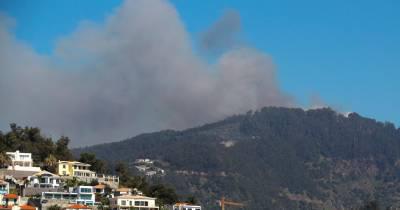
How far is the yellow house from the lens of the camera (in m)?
114

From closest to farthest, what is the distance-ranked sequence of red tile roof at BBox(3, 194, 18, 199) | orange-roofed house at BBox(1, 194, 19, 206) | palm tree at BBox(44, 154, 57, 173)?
orange-roofed house at BBox(1, 194, 19, 206)
red tile roof at BBox(3, 194, 18, 199)
palm tree at BBox(44, 154, 57, 173)

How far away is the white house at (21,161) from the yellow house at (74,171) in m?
3.84

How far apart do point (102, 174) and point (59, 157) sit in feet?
23.3

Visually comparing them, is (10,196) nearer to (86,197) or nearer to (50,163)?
(86,197)

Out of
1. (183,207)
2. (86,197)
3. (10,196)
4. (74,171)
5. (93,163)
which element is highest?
(93,163)

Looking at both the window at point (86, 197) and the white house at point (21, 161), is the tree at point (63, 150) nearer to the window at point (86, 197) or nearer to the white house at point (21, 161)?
the white house at point (21, 161)

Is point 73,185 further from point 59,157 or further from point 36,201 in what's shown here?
point 59,157

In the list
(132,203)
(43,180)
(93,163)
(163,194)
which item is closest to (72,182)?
(43,180)

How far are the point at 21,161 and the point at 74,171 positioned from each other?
6.77 m

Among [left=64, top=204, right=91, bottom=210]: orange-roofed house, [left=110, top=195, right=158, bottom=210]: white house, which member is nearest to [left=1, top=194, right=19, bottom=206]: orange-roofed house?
[left=64, top=204, right=91, bottom=210]: orange-roofed house

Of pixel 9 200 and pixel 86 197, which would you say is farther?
pixel 86 197

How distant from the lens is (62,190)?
102438mm

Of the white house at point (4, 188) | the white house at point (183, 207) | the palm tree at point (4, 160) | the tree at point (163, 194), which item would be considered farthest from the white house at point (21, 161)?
the white house at point (183, 207)

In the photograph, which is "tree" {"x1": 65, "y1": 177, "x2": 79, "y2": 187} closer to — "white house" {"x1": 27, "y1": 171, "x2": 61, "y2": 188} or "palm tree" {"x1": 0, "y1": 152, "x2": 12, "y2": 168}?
"white house" {"x1": 27, "y1": 171, "x2": 61, "y2": 188}
